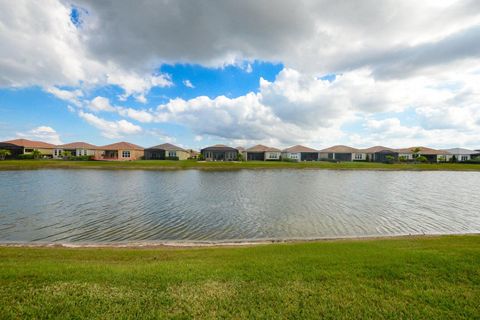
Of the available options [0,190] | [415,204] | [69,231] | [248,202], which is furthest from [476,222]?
[0,190]

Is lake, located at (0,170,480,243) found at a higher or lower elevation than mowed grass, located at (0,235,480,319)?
lower

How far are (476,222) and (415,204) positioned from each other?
4886 mm

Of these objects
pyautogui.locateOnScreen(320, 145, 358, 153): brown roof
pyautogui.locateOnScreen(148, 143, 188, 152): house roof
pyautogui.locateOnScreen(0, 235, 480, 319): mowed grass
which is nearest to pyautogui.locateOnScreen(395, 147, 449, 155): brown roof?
pyautogui.locateOnScreen(320, 145, 358, 153): brown roof

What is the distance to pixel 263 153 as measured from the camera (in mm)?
86125

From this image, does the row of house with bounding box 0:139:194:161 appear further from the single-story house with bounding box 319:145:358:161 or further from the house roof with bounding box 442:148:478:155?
the house roof with bounding box 442:148:478:155

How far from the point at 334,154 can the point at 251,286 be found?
93.0m

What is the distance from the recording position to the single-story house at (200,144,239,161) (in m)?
78.1

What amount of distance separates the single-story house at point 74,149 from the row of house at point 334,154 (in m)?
39.7

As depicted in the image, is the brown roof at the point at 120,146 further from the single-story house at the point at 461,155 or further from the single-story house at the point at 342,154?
the single-story house at the point at 461,155

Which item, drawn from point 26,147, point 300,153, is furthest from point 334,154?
point 26,147

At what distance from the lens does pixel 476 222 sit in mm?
14336

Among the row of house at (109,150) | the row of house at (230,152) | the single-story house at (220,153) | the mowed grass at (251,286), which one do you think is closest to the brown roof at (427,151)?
the row of house at (230,152)

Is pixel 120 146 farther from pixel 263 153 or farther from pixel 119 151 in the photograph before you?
pixel 263 153

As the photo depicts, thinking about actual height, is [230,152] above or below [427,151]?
below
